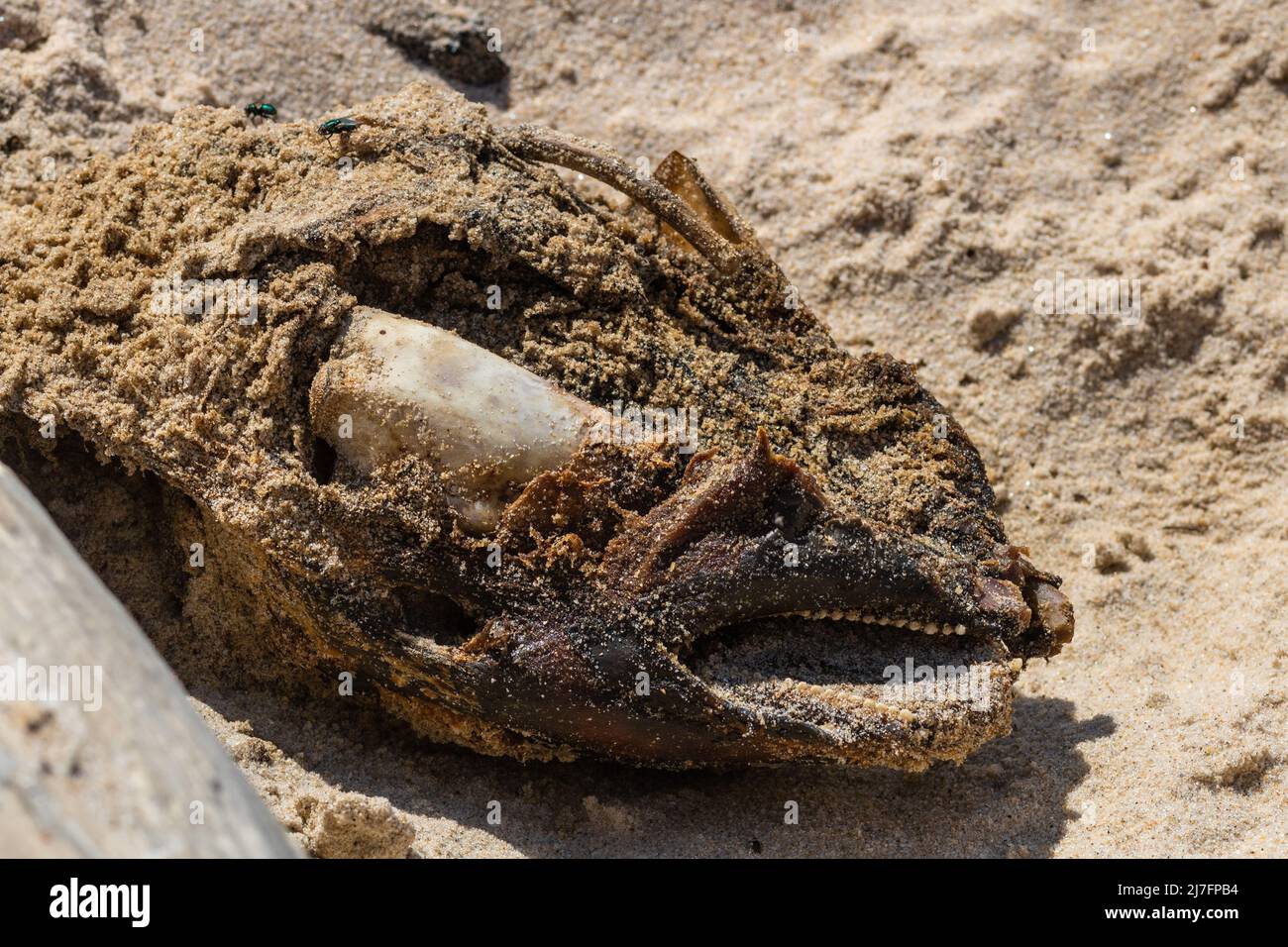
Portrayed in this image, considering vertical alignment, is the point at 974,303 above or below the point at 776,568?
above

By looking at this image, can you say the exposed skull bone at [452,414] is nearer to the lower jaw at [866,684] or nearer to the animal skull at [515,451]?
the animal skull at [515,451]

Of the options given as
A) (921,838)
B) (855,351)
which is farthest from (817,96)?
(921,838)

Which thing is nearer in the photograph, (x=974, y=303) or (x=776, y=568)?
(x=776, y=568)

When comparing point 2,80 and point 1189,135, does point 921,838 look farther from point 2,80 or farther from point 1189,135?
point 2,80

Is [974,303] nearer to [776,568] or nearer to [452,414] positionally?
[776,568]

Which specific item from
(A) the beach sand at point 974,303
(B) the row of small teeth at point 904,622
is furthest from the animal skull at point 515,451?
(A) the beach sand at point 974,303

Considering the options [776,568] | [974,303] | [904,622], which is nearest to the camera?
[776,568]

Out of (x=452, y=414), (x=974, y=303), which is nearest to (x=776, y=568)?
(x=452, y=414)

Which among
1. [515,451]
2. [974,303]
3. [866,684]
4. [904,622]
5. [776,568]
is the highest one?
[974,303]

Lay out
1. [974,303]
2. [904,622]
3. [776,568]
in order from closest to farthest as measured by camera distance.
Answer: [776,568], [904,622], [974,303]
